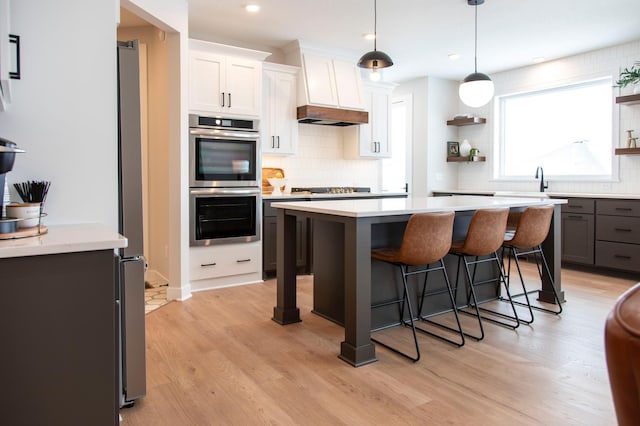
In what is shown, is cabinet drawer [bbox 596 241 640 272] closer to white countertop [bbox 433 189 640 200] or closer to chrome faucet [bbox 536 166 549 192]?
white countertop [bbox 433 189 640 200]

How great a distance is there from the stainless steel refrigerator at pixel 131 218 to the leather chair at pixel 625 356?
6.44ft

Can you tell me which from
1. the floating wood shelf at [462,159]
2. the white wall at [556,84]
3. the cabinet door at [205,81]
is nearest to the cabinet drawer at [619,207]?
the white wall at [556,84]

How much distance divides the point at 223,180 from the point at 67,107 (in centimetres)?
232

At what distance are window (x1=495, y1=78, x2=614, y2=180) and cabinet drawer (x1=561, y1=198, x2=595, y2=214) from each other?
678 millimetres

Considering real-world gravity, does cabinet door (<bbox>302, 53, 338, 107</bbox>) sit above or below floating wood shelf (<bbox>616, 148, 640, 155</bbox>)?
above

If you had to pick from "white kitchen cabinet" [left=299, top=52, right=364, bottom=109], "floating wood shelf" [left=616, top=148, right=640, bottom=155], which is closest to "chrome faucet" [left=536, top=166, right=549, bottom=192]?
"floating wood shelf" [left=616, top=148, right=640, bottom=155]

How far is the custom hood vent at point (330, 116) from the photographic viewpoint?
5141mm

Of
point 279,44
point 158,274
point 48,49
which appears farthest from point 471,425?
point 279,44

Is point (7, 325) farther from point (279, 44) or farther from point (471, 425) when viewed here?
point (279, 44)

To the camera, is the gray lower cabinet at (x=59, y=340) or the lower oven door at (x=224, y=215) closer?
the gray lower cabinet at (x=59, y=340)

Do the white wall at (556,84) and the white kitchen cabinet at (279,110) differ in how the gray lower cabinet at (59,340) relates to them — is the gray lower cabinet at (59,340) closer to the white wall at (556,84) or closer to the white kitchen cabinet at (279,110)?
the white kitchen cabinet at (279,110)

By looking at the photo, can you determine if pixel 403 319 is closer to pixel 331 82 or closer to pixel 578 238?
pixel 578 238

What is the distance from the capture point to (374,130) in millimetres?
5980

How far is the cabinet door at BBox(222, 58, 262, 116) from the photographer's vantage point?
4.47 metres
